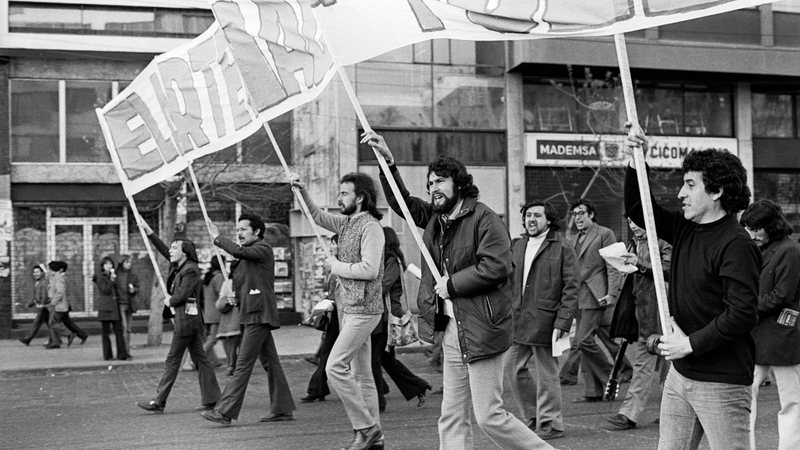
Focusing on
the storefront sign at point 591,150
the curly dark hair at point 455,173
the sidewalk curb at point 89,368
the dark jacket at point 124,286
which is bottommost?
the sidewalk curb at point 89,368

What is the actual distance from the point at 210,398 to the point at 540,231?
12.9 feet

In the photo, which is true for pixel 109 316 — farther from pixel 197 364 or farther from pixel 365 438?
pixel 365 438

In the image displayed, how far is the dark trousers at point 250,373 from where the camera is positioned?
28.4 ft

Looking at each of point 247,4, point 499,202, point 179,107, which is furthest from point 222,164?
point 247,4

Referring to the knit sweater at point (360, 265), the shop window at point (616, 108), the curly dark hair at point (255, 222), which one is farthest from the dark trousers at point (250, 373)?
the shop window at point (616, 108)

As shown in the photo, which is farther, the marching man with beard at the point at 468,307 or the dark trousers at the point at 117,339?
the dark trousers at the point at 117,339

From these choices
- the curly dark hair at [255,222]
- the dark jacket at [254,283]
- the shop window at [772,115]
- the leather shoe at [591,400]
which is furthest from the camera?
the shop window at [772,115]

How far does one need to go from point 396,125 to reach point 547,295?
15.6 m

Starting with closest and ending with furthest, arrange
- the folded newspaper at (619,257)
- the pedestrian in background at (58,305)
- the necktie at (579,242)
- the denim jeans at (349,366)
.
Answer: the denim jeans at (349,366), the folded newspaper at (619,257), the necktie at (579,242), the pedestrian in background at (58,305)

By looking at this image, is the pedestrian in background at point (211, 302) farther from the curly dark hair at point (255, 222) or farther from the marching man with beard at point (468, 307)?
the marching man with beard at point (468, 307)

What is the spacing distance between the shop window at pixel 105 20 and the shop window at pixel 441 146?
4969 mm

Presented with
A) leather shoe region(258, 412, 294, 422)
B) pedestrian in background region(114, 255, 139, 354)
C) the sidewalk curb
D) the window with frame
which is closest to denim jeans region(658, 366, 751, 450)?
leather shoe region(258, 412, 294, 422)

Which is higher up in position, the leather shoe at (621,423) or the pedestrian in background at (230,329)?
the pedestrian in background at (230,329)

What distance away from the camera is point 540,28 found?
5152mm
